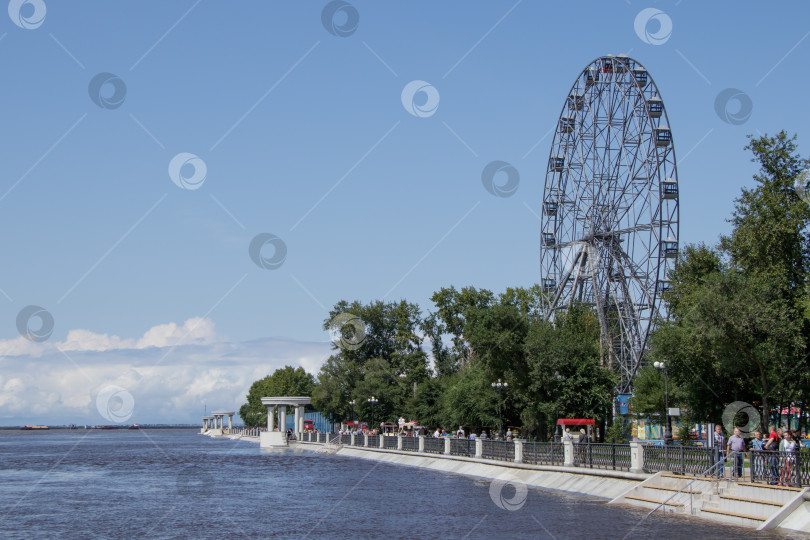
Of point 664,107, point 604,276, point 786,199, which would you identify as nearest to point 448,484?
point 786,199

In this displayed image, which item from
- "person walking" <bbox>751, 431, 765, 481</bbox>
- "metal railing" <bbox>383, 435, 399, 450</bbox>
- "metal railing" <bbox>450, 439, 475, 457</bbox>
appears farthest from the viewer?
"metal railing" <bbox>383, 435, 399, 450</bbox>

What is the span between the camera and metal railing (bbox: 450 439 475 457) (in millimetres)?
53144

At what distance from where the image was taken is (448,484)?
138ft

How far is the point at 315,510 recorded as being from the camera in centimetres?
3117

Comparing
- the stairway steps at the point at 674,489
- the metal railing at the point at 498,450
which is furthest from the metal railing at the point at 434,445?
the stairway steps at the point at 674,489

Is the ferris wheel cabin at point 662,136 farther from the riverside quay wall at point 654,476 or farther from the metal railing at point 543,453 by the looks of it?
the metal railing at point 543,453

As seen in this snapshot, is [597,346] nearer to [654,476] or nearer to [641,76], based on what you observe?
[641,76]

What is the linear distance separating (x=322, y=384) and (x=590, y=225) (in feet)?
164

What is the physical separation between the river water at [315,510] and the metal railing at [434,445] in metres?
7.71

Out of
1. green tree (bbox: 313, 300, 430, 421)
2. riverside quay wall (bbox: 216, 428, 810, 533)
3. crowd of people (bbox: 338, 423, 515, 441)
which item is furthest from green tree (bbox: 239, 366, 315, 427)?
riverside quay wall (bbox: 216, 428, 810, 533)

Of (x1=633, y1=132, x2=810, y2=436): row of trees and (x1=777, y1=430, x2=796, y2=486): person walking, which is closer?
(x1=777, y1=430, x2=796, y2=486): person walking

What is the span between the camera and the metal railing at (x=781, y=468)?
77.5 ft

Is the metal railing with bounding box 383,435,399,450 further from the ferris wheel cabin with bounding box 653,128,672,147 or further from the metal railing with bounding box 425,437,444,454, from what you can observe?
the ferris wheel cabin with bounding box 653,128,672,147

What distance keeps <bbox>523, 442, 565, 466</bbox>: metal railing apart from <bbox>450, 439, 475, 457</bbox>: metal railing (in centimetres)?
927
